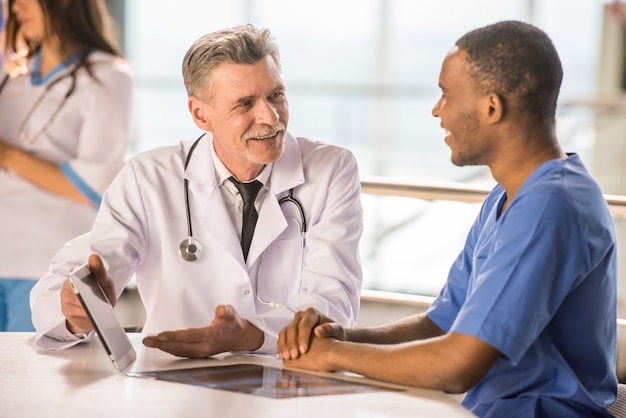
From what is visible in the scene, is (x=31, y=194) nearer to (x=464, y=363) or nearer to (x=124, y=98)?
(x=124, y=98)

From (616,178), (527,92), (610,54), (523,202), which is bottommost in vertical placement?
(616,178)

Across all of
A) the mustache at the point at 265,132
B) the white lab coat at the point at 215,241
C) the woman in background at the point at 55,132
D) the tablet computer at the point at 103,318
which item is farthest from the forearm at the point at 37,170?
the tablet computer at the point at 103,318

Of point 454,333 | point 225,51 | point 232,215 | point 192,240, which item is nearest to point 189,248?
point 192,240

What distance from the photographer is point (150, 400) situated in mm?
1595

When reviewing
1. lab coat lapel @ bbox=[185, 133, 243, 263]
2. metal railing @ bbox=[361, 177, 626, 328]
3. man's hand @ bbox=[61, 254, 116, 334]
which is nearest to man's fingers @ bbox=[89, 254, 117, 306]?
man's hand @ bbox=[61, 254, 116, 334]

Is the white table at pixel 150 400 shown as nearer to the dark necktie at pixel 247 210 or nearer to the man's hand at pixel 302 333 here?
the man's hand at pixel 302 333

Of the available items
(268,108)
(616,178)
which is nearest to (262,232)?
(268,108)

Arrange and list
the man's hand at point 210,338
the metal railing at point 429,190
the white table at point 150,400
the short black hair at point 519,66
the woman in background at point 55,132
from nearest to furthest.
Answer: the white table at point 150,400
the short black hair at point 519,66
the man's hand at point 210,338
the metal railing at point 429,190
the woman in background at point 55,132

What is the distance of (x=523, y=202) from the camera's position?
1.69 m

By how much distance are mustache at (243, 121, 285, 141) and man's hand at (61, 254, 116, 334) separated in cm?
46

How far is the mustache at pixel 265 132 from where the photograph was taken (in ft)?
7.24

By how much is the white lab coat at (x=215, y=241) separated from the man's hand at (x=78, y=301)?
153mm

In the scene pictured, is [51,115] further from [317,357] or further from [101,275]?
[317,357]

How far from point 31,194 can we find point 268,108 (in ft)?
3.61
